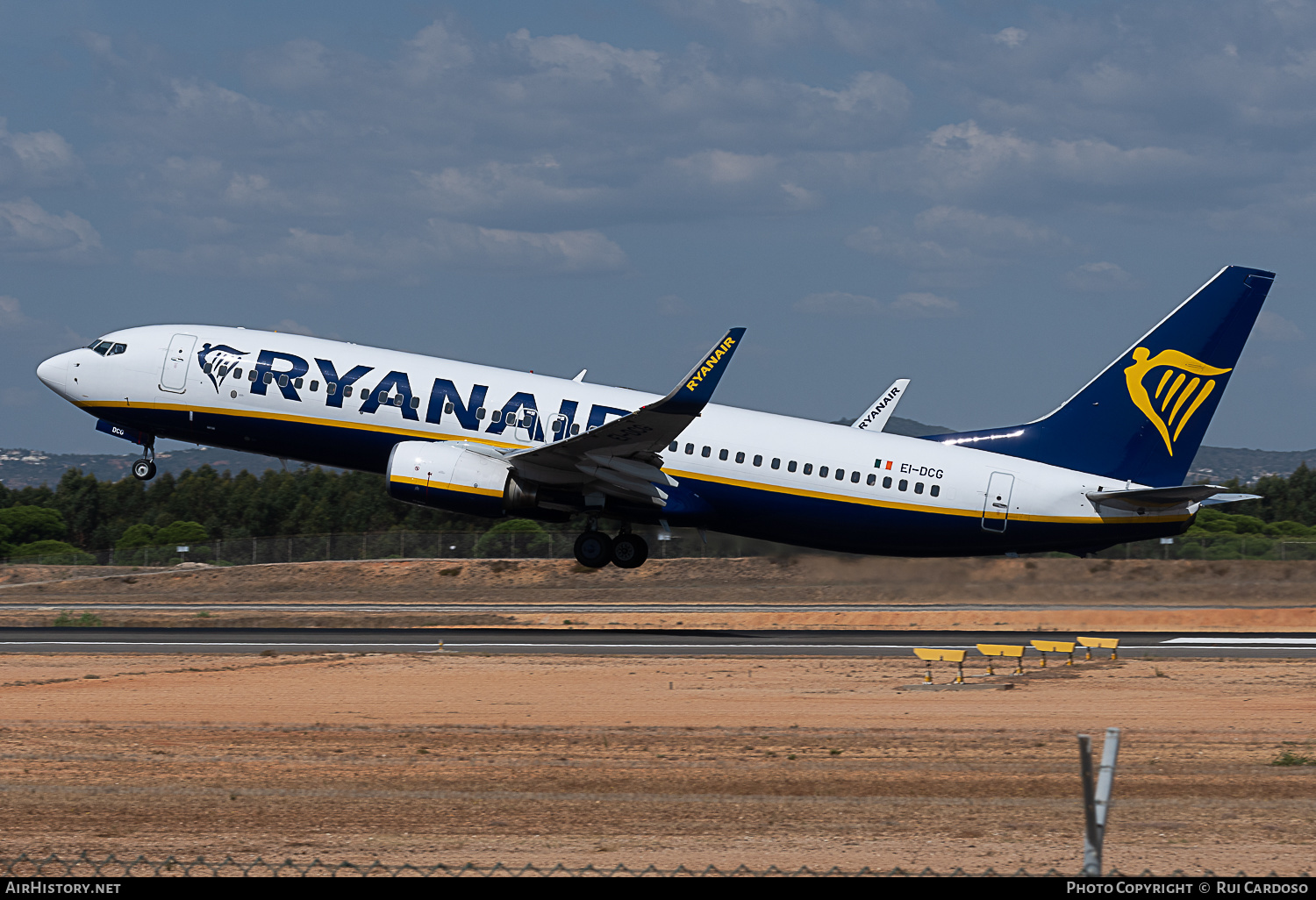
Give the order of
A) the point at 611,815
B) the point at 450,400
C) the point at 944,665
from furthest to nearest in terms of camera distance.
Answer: the point at 450,400, the point at 944,665, the point at 611,815

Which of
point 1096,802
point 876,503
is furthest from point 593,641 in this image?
point 1096,802

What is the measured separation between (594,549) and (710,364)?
7.66 meters

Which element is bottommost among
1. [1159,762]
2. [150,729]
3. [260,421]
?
[150,729]

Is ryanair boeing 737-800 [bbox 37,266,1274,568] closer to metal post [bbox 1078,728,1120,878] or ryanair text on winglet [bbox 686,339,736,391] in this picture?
ryanair text on winglet [bbox 686,339,736,391]

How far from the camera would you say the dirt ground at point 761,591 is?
140 feet

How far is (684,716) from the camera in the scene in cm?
2500

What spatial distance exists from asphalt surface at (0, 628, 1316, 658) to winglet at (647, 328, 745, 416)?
257 inches

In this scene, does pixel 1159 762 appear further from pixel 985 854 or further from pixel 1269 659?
pixel 1269 659

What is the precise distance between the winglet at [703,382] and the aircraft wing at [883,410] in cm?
970

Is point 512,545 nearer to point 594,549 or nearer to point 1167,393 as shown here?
point 594,549

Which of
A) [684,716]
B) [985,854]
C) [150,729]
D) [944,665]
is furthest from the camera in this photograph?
[944,665]

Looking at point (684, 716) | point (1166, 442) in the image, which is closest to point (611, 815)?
point (684, 716)

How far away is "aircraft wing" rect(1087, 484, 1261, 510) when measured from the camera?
34.8 meters

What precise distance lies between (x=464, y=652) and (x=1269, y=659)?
20.6 metres
